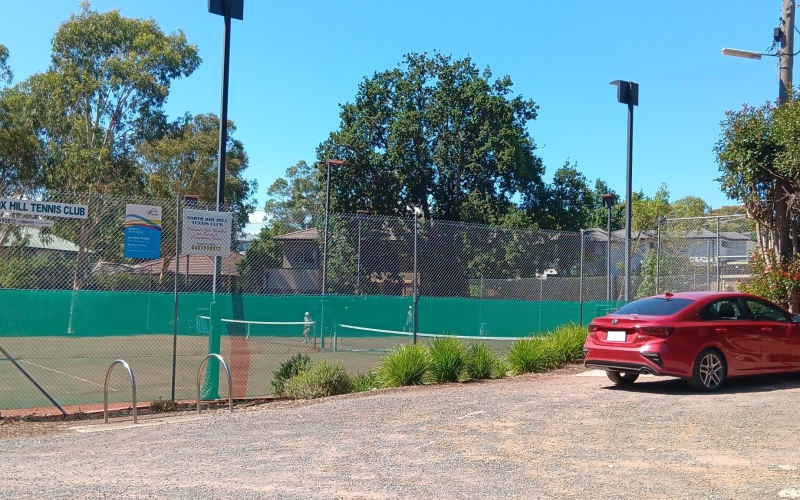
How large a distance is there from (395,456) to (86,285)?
7.88m

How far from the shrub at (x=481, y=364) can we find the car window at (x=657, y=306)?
2.95 m

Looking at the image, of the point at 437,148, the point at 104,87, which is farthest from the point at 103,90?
the point at 437,148

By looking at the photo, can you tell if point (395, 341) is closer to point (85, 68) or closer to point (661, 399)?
point (661, 399)

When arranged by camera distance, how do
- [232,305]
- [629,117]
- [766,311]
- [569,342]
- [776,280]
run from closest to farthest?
1. [766,311]
2. [232,305]
3. [776,280]
4. [569,342]
5. [629,117]

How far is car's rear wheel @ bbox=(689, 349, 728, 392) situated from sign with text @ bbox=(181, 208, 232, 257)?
705cm

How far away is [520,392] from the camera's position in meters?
11.4

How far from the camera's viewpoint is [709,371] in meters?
11.1

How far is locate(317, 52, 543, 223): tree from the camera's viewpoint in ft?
124

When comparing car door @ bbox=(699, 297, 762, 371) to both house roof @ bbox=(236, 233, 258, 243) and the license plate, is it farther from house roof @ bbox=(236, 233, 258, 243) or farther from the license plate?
house roof @ bbox=(236, 233, 258, 243)

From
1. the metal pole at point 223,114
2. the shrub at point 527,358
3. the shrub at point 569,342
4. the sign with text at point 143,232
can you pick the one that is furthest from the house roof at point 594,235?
the sign with text at point 143,232

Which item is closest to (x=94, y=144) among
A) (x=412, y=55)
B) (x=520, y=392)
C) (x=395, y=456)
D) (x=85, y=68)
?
(x=85, y=68)

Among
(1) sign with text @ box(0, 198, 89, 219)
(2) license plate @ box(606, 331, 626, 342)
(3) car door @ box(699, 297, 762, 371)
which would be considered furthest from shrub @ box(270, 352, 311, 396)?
(3) car door @ box(699, 297, 762, 371)

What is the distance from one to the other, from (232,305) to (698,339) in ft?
22.5

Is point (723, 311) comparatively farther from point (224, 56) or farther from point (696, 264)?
point (696, 264)
